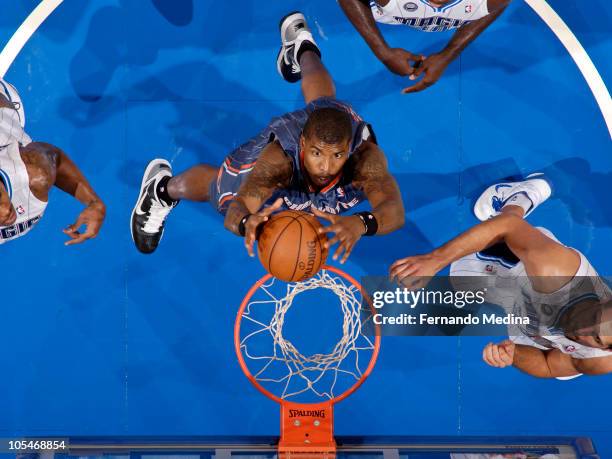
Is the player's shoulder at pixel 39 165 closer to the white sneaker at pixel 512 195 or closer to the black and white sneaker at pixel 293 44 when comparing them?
the black and white sneaker at pixel 293 44

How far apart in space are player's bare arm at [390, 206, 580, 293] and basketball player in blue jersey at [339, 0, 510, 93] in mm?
1163

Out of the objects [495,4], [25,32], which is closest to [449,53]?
[495,4]

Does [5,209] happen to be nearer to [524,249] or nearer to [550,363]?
[524,249]

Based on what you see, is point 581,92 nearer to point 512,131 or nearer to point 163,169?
point 512,131

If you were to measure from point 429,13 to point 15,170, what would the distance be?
279cm

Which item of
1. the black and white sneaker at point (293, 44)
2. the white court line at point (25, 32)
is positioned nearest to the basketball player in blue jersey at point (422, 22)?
the black and white sneaker at point (293, 44)

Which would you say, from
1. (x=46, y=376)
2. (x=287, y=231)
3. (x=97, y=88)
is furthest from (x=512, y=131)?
(x=46, y=376)

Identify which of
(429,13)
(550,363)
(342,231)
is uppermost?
(429,13)

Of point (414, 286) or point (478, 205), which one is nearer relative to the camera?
point (414, 286)

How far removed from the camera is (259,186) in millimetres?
4320

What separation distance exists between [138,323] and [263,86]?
1848 mm

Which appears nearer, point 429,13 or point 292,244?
point 292,244

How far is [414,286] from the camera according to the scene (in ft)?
16.0

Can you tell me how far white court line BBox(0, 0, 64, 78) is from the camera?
5367 mm
